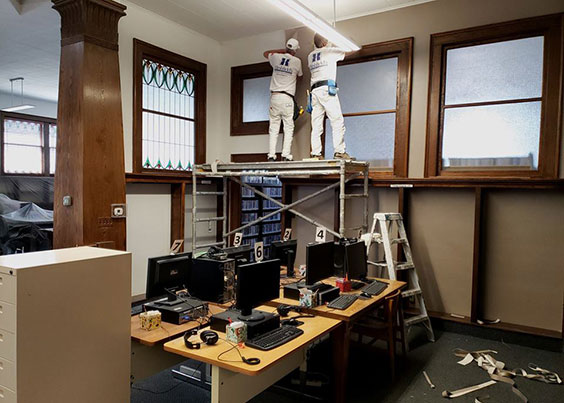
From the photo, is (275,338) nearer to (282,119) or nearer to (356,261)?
(356,261)

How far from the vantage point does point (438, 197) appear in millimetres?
4504

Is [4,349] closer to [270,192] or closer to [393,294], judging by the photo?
[393,294]

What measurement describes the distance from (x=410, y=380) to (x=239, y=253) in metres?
1.73

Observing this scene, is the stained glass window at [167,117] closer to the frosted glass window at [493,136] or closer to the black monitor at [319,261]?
the black monitor at [319,261]

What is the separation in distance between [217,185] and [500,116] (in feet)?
12.4

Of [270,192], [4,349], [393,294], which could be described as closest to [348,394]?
[393,294]

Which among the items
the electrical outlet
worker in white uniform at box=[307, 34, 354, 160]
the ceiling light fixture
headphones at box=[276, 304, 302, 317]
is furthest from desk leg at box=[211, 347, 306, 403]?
the ceiling light fixture

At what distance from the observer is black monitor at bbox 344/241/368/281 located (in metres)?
3.48

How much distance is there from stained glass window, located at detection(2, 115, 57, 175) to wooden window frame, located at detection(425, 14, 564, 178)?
312 inches

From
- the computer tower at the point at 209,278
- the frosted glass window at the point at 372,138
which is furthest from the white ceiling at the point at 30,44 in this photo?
the frosted glass window at the point at 372,138

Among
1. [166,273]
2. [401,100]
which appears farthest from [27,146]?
[401,100]

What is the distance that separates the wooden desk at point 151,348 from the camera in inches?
92.4

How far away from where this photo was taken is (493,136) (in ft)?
13.8

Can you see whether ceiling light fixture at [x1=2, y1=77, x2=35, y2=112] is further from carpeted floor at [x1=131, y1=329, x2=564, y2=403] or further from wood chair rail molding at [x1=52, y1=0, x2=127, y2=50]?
carpeted floor at [x1=131, y1=329, x2=564, y2=403]
